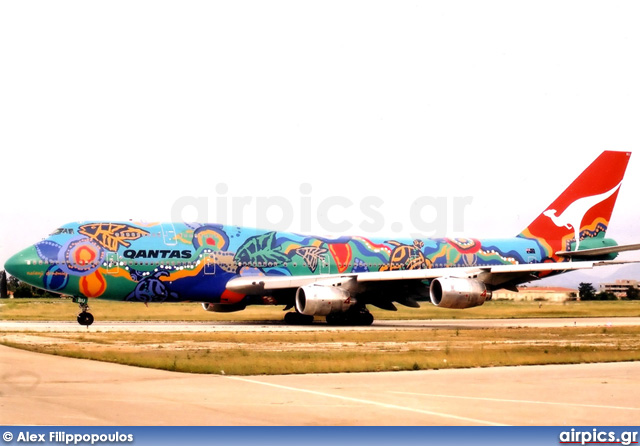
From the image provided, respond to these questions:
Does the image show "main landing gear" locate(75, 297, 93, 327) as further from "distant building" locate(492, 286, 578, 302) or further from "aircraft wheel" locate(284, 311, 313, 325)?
"distant building" locate(492, 286, 578, 302)

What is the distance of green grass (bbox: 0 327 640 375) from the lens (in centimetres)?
1545

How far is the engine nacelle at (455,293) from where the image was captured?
1142 inches

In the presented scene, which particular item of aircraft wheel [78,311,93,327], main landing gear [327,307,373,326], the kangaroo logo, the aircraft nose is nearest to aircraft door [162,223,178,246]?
aircraft wheel [78,311,93,327]

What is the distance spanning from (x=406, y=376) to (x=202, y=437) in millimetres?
6206

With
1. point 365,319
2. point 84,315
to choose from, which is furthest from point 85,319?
point 365,319

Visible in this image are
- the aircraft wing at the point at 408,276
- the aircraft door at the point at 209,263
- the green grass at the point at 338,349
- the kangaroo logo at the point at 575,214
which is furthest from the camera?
the kangaroo logo at the point at 575,214

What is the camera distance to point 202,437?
8.20 meters

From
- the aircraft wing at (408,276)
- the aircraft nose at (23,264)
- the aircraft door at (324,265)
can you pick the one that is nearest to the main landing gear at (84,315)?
the aircraft nose at (23,264)

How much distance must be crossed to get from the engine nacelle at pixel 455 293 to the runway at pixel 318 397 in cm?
1388

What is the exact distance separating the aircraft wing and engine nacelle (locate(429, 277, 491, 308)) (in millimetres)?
786

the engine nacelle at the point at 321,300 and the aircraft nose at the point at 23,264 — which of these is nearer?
the engine nacelle at the point at 321,300

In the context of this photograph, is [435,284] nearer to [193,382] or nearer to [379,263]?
[379,263]

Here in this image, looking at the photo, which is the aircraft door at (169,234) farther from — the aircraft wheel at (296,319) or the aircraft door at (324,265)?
the aircraft door at (324,265)

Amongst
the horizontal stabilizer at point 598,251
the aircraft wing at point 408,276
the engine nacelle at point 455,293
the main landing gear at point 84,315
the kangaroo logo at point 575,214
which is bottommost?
the main landing gear at point 84,315
